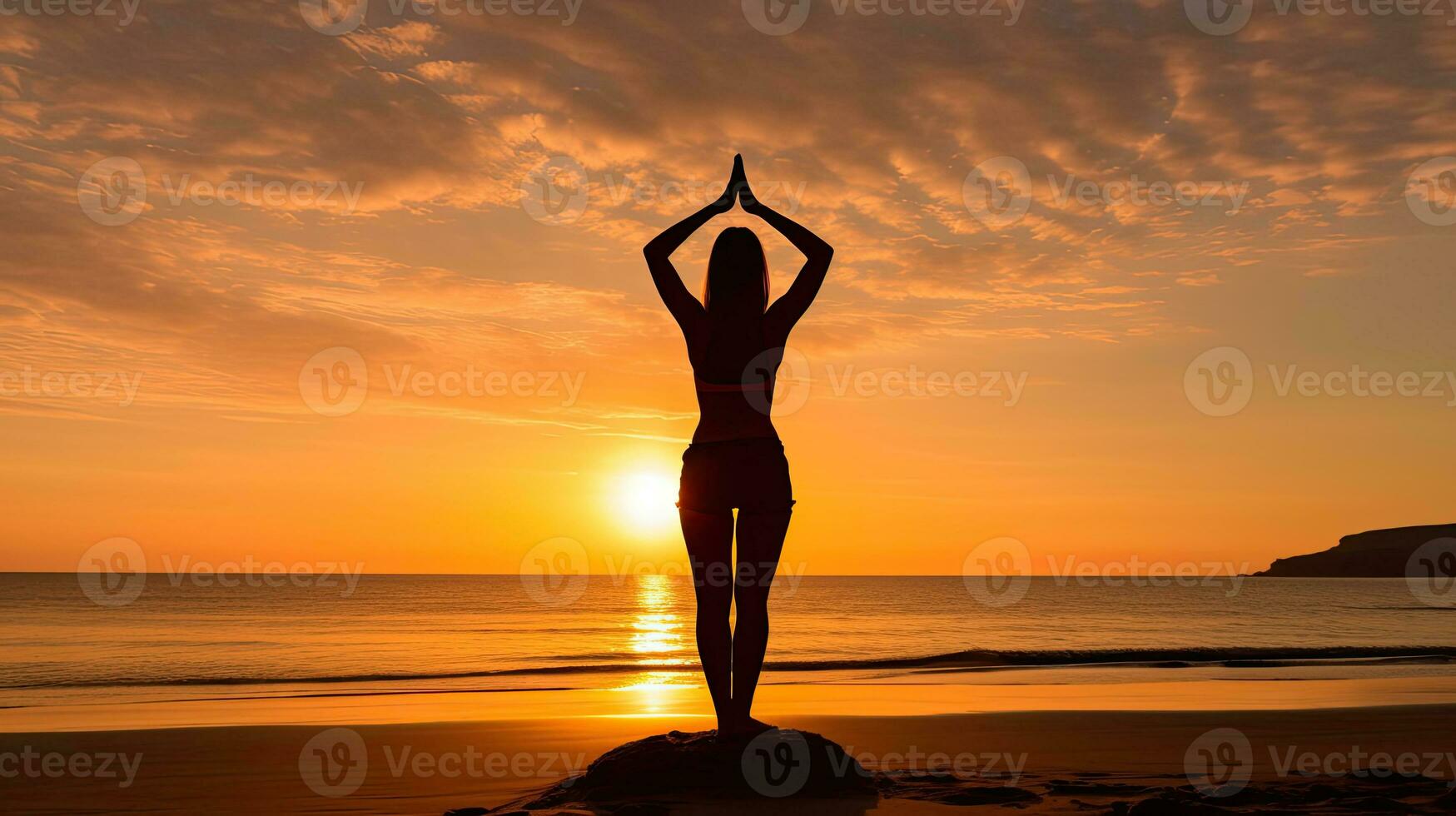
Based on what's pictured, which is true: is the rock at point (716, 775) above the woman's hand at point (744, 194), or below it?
below

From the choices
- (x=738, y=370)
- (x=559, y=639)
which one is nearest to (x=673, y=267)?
(x=738, y=370)

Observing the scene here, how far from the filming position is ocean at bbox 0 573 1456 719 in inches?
747

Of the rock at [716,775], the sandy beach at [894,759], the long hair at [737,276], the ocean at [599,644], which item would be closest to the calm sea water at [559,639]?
the ocean at [599,644]

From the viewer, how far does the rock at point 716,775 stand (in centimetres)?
431

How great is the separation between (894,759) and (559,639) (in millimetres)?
28968

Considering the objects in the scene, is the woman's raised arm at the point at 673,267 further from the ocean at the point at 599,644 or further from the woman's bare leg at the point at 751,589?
the ocean at the point at 599,644

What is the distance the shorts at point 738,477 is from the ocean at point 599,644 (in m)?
12.8

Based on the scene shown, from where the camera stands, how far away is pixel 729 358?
4625 mm

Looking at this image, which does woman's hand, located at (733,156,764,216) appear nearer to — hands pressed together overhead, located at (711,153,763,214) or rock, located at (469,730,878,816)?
hands pressed together overhead, located at (711,153,763,214)

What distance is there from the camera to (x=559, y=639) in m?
33.8

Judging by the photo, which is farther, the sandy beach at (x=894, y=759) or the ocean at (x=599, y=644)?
the ocean at (x=599, y=644)

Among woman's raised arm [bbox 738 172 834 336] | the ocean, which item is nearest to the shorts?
woman's raised arm [bbox 738 172 834 336]

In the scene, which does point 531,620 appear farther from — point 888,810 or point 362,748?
point 888,810

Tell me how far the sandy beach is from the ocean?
7359 millimetres
